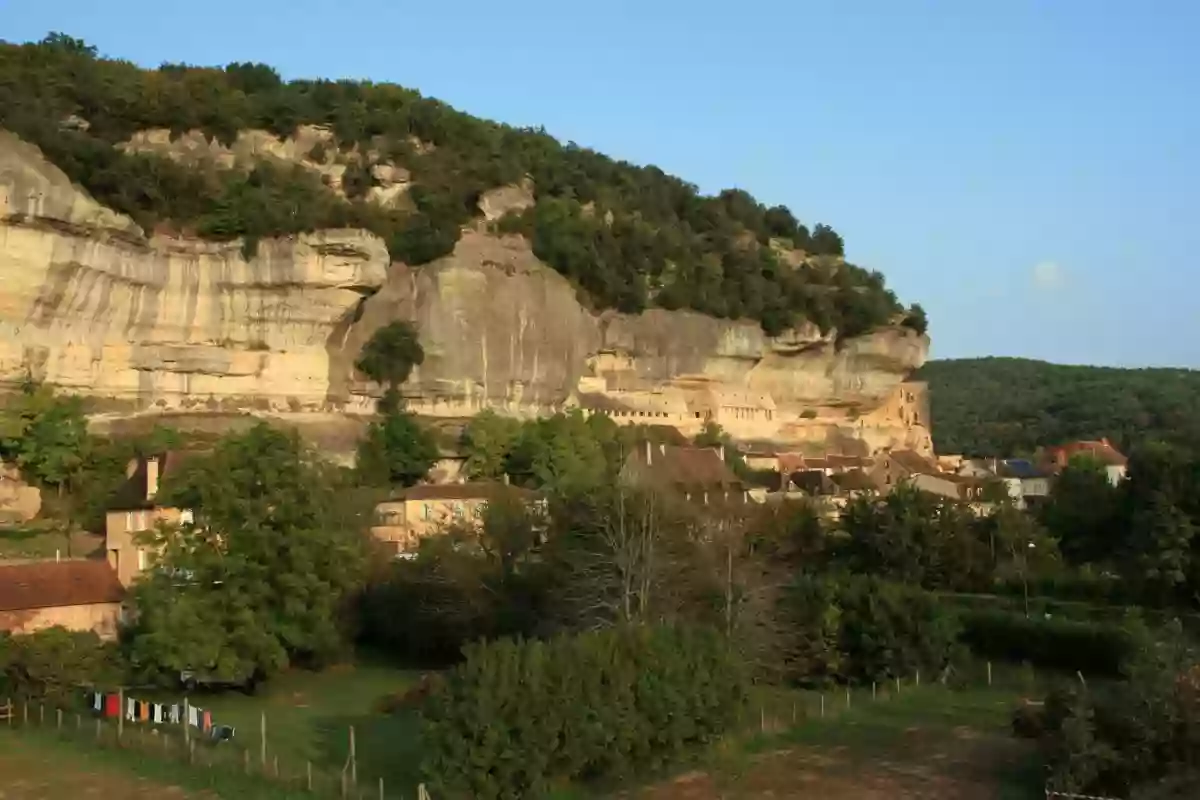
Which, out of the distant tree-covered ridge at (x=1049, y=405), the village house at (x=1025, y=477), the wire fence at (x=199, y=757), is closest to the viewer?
the wire fence at (x=199, y=757)

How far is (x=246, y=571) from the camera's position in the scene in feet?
69.7

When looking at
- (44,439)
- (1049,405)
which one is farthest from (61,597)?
(1049,405)

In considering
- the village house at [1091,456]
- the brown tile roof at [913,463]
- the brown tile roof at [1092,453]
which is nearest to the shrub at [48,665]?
the brown tile roof at [913,463]

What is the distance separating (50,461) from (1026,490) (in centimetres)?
4583

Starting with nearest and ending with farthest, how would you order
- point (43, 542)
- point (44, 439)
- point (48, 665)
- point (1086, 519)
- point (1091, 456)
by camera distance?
1. point (48, 665)
2. point (43, 542)
3. point (44, 439)
4. point (1086, 519)
5. point (1091, 456)

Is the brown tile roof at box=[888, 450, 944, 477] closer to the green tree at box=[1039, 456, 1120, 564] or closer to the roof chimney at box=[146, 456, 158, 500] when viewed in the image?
the green tree at box=[1039, 456, 1120, 564]

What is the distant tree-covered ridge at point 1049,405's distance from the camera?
8306 centimetres

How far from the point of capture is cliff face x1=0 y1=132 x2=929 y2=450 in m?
34.0

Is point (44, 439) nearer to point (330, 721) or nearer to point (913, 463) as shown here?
point (330, 721)

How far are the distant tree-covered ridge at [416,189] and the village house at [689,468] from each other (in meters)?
9.25

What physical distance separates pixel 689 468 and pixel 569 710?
1073 inches

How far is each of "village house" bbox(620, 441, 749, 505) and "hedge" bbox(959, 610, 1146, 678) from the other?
922 cm

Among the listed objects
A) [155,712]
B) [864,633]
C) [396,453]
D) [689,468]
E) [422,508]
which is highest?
[396,453]

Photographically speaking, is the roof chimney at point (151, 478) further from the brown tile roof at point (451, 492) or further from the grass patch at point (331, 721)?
the brown tile roof at point (451, 492)
